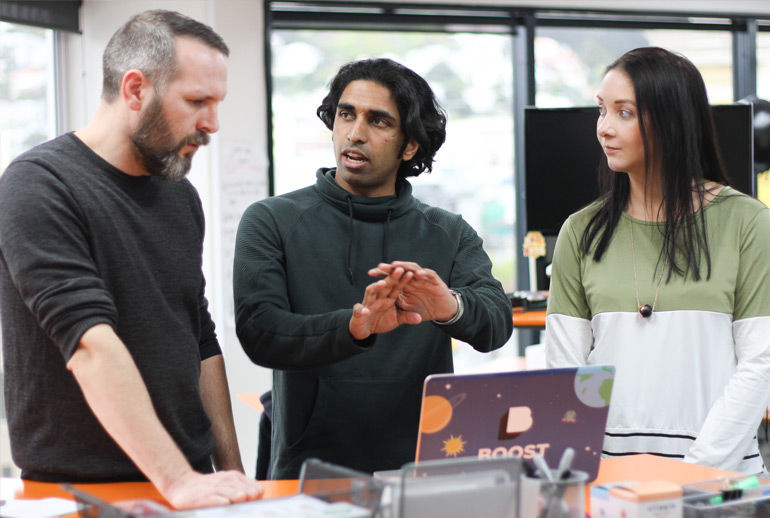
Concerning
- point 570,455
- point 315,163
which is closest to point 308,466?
point 570,455

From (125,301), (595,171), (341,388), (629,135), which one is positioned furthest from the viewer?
(595,171)

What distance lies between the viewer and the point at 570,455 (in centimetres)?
141

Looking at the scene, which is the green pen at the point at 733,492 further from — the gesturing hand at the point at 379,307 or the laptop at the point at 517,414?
the gesturing hand at the point at 379,307

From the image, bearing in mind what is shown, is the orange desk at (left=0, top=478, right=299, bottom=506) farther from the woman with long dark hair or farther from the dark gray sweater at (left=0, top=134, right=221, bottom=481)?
the woman with long dark hair

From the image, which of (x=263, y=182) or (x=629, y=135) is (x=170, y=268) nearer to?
(x=629, y=135)

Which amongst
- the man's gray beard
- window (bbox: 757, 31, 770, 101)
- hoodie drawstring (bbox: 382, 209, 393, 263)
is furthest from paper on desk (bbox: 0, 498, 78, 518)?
window (bbox: 757, 31, 770, 101)

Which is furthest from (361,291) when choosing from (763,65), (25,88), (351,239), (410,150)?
(763,65)

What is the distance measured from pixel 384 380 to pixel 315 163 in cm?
308

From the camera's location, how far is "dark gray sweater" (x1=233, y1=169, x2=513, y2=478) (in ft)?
6.23

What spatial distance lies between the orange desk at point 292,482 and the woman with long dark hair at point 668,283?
0.46ft

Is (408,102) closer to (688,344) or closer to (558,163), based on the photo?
(688,344)

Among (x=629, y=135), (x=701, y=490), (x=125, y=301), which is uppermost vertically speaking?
(x=629, y=135)

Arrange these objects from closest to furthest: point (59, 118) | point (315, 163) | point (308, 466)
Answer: point (308, 466) → point (59, 118) → point (315, 163)

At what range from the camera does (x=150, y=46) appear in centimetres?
Result: 168
